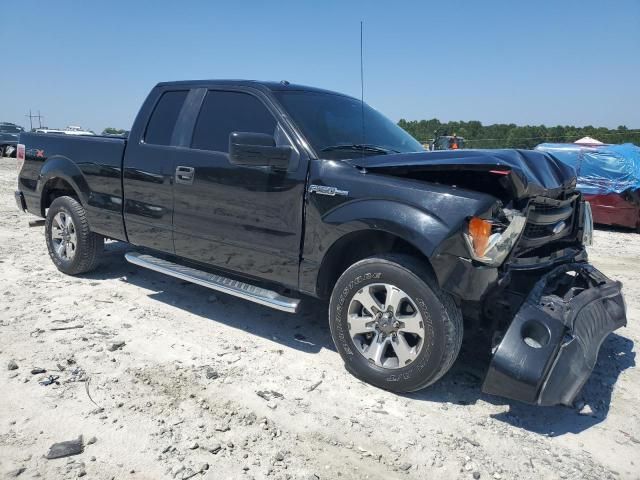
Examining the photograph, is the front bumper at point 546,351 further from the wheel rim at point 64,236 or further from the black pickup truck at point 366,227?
the wheel rim at point 64,236

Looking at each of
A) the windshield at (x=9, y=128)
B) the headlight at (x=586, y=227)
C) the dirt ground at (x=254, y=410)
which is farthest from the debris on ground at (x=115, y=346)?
the windshield at (x=9, y=128)

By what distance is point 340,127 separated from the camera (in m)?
4.08

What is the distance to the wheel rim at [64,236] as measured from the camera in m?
5.35

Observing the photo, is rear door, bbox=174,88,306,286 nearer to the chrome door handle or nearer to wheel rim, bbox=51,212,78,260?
the chrome door handle

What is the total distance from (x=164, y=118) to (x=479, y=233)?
3.15m

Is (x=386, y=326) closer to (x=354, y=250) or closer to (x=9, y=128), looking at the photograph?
(x=354, y=250)

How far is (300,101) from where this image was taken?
405cm

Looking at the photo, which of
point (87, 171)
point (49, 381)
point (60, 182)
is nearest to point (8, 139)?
point (60, 182)

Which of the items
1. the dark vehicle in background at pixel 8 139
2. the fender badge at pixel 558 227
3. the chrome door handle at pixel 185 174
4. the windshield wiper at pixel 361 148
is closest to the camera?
the fender badge at pixel 558 227

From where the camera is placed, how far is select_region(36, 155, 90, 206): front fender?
16.9 feet

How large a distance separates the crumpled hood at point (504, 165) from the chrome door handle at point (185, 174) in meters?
1.43

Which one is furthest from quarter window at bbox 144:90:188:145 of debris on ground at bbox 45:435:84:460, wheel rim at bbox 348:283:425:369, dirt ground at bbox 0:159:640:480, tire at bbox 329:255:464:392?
debris on ground at bbox 45:435:84:460

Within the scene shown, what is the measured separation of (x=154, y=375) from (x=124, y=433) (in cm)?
68

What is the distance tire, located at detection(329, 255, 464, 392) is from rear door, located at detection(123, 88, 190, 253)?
191 centimetres
